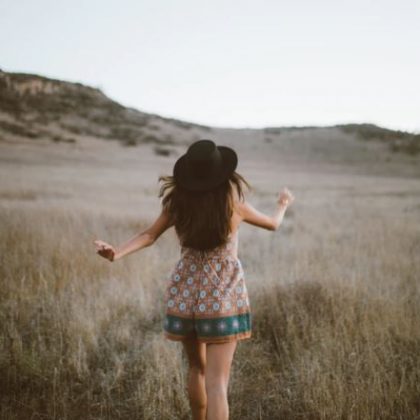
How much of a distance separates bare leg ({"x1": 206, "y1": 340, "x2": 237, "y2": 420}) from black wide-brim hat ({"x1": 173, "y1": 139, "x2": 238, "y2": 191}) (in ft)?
2.98

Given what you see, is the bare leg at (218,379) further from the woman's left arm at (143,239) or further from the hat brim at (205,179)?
the hat brim at (205,179)

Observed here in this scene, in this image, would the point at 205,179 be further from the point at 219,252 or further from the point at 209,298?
the point at 209,298

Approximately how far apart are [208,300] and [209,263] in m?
0.21

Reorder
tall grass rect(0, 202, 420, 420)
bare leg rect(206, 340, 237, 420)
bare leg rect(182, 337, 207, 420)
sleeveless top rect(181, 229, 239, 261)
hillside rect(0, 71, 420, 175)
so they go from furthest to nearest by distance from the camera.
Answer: hillside rect(0, 71, 420, 175), tall grass rect(0, 202, 420, 420), bare leg rect(182, 337, 207, 420), sleeveless top rect(181, 229, 239, 261), bare leg rect(206, 340, 237, 420)

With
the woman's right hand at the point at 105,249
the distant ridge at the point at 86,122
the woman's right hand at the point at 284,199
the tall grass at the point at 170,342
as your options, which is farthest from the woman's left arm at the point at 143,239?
the distant ridge at the point at 86,122

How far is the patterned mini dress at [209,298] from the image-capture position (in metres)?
2.27

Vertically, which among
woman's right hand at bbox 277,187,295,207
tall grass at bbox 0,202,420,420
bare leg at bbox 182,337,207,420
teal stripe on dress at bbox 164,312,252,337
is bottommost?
tall grass at bbox 0,202,420,420

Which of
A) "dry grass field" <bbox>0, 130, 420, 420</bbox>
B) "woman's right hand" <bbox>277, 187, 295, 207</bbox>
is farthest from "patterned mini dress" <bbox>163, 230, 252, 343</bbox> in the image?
"dry grass field" <bbox>0, 130, 420, 420</bbox>

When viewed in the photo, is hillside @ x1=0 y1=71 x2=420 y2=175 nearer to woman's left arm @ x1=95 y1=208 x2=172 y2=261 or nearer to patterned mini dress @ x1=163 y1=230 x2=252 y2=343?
woman's left arm @ x1=95 y1=208 x2=172 y2=261

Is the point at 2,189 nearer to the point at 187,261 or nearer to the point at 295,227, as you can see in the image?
the point at 295,227

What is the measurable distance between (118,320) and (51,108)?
53123 millimetres

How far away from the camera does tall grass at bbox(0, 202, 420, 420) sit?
3.00 meters

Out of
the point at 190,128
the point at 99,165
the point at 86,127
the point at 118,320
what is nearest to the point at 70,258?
the point at 118,320

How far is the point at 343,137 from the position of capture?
6034 centimetres
